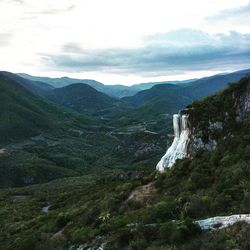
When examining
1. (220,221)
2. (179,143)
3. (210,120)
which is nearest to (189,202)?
(220,221)

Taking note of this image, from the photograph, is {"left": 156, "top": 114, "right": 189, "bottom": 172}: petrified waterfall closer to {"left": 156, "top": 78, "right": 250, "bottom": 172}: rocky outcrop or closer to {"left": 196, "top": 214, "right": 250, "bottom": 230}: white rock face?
{"left": 156, "top": 78, "right": 250, "bottom": 172}: rocky outcrop

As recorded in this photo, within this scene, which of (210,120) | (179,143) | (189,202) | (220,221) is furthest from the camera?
(179,143)

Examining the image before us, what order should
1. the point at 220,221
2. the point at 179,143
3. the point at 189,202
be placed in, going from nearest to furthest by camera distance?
the point at 220,221 < the point at 189,202 < the point at 179,143

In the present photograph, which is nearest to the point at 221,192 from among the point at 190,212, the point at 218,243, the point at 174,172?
the point at 190,212

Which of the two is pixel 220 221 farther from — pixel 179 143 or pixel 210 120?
pixel 179 143

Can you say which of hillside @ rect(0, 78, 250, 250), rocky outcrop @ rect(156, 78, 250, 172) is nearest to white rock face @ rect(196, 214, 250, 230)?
hillside @ rect(0, 78, 250, 250)

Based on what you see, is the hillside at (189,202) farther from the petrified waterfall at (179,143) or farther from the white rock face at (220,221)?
the petrified waterfall at (179,143)

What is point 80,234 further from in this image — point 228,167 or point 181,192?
point 228,167

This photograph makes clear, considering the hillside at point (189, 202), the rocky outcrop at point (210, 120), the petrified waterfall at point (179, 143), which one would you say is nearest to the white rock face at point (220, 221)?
the hillside at point (189, 202)
